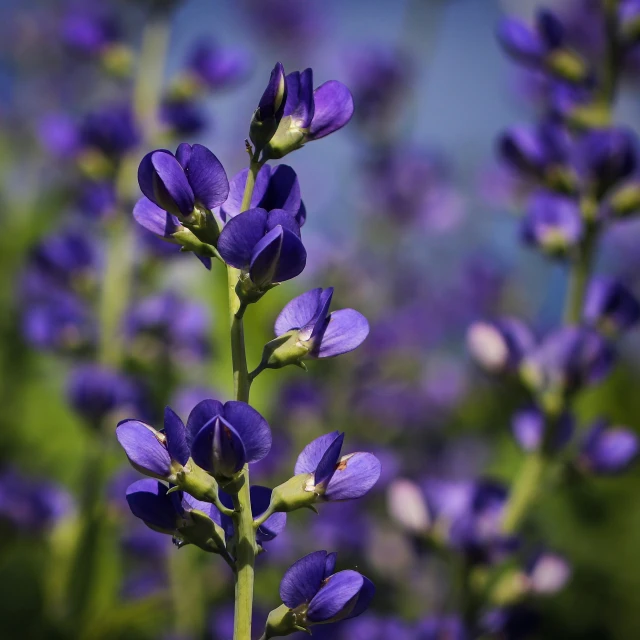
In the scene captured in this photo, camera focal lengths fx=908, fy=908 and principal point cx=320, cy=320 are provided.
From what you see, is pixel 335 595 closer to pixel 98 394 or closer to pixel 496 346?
pixel 496 346

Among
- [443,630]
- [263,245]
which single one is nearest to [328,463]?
[263,245]

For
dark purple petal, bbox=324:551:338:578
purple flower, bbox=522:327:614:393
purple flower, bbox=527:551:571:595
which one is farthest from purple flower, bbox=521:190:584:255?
dark purple petal, bbox=324:551:338:578

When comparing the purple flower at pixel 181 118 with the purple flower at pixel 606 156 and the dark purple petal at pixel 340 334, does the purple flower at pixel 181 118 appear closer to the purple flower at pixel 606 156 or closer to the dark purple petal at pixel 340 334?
the purple flower at pixel 606 156

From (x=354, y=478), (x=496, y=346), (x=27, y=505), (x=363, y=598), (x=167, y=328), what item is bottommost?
(x=363, y=598)

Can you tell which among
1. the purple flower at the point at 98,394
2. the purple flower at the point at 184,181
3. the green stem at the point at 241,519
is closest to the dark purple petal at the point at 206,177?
the purple flower at the point at 184,181

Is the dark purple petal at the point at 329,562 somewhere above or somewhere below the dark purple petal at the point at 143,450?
below

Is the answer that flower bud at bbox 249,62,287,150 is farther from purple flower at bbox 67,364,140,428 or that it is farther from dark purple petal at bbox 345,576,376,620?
purple flower at bbox 67,364,140,428

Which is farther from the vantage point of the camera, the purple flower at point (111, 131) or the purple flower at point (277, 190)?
the purple flower at point (111, 131)
